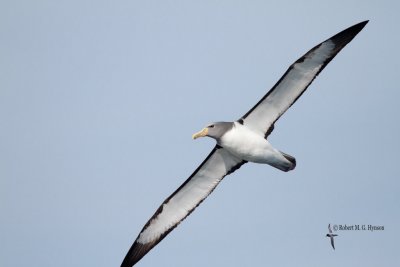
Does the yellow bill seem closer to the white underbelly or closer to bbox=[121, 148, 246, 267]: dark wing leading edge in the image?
the white underbelly

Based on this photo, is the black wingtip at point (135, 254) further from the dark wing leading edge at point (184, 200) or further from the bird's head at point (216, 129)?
the bird's head at point (216, 129)

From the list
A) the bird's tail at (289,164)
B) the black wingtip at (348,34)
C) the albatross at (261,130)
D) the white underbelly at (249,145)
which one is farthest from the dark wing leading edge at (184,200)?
the black wingtip at (348,34)

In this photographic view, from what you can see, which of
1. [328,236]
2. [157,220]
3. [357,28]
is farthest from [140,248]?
[357,28]

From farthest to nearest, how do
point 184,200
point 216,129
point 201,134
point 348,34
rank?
1. point 184,200
2. point 201,134
3. point 216,129
4. point 348,34

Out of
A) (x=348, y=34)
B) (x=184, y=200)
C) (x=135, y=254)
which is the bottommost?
(x=135, y=254)

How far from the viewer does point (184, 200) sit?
81.3ft

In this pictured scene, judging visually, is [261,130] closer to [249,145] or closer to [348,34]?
[249,145]

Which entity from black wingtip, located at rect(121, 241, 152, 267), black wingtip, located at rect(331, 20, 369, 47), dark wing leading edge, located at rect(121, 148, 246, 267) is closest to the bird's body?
dark wing leading edge, located at rect(121, 148, 246, 267)

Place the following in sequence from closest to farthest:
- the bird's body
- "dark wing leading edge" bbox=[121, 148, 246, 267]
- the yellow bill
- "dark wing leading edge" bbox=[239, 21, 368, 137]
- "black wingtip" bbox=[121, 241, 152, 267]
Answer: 1. "dark wing leading edge" bbox=[239, 21, 368, 137]
2. the bird's body
3. the yellow bill
4. "dark wing leading edge" bbox=[121, 148, 246, 267]
5. "black wingtip" bbox=[121, 241, 152, 267]

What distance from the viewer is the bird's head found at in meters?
23.0

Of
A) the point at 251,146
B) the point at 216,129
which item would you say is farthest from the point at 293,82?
the point at 216,129

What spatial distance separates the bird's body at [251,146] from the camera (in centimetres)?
2294

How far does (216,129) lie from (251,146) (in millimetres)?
1104

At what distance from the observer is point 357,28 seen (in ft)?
75.6
